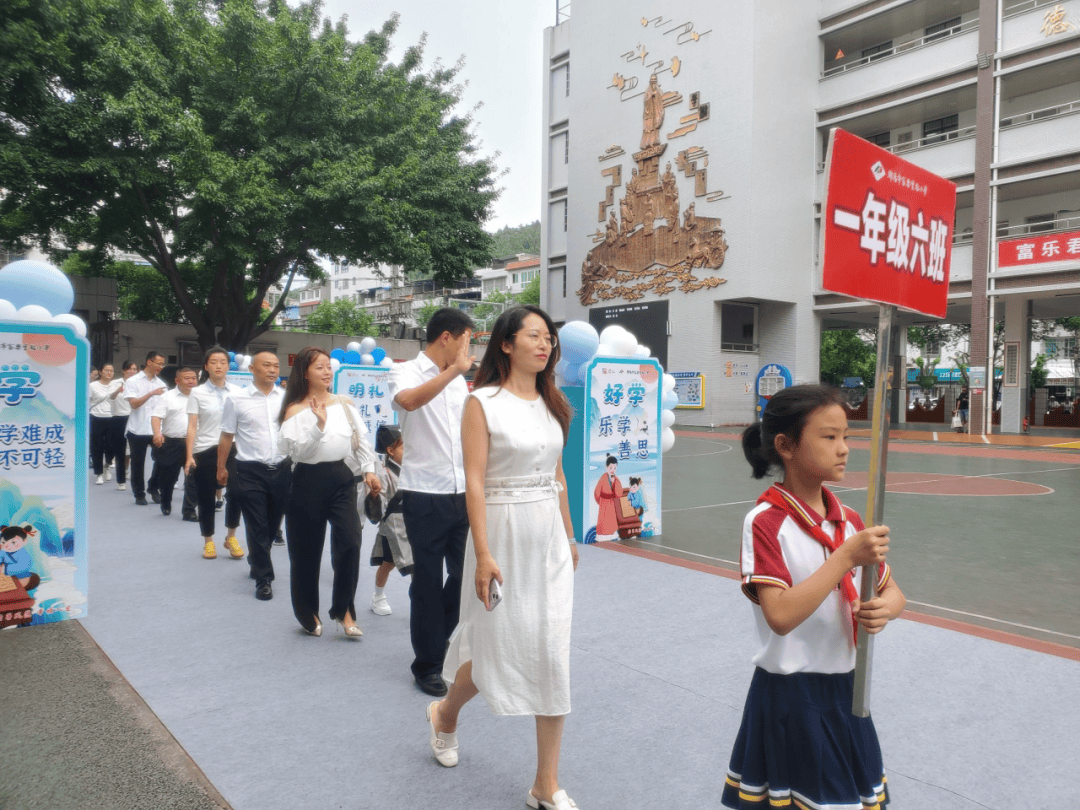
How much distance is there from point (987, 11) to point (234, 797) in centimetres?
2545

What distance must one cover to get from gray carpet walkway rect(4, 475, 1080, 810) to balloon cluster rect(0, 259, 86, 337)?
1802mm

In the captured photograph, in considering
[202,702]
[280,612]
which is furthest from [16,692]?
[280,612]

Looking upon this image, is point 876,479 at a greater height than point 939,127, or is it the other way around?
point 939,127

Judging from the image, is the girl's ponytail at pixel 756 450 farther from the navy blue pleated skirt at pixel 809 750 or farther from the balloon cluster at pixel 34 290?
the balloon cluster at pixel 34 290

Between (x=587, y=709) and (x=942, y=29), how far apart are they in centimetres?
2677

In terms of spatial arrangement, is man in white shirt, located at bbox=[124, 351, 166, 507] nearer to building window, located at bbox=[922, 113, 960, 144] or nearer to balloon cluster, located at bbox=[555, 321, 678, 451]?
balloon cluster, located at bbox=[555, 321, 678, 451]

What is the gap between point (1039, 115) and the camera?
22188 millimetres

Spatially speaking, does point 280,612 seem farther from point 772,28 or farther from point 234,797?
point 772,28

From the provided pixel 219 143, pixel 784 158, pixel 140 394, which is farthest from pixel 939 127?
pixel 140 394

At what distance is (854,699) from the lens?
1.74 meters

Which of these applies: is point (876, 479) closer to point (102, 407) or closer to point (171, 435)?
point (171, 435)

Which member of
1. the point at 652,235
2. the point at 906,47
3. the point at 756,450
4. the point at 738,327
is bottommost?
the point at 756,450

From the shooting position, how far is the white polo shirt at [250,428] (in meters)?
5.41

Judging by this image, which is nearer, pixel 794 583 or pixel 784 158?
pixel 794 583
